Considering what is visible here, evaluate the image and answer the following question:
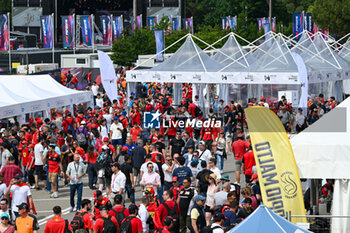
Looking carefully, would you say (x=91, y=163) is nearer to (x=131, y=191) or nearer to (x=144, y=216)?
(x=131, y=191)

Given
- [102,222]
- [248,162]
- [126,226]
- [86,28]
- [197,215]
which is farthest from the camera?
[86,28]

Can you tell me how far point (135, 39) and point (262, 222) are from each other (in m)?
40.2

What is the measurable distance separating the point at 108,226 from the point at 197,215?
183 centimetres

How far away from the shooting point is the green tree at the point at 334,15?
171ft

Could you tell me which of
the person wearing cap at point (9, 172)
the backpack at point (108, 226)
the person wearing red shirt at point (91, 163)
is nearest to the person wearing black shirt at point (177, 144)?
the person wearing red shirt at point (91, 163)

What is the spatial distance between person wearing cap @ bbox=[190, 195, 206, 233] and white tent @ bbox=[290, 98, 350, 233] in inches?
84.8

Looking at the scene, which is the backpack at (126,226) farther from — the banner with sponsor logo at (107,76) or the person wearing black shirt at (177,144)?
the banner with sponsor logo at (107,76)

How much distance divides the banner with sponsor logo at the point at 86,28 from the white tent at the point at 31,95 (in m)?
24.0

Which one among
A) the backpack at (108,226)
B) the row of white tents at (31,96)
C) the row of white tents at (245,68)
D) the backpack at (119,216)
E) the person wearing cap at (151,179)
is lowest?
the backpack at (108,226)

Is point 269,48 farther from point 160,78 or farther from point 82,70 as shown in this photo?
point 82,70

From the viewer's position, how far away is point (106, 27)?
184 ft

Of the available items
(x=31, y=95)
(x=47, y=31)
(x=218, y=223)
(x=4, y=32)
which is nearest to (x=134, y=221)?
(x=218, y=223)

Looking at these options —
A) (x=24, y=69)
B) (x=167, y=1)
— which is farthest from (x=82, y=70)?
(x=167, y=1)

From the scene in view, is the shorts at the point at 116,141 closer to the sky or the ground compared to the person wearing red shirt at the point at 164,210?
closer to the sky
